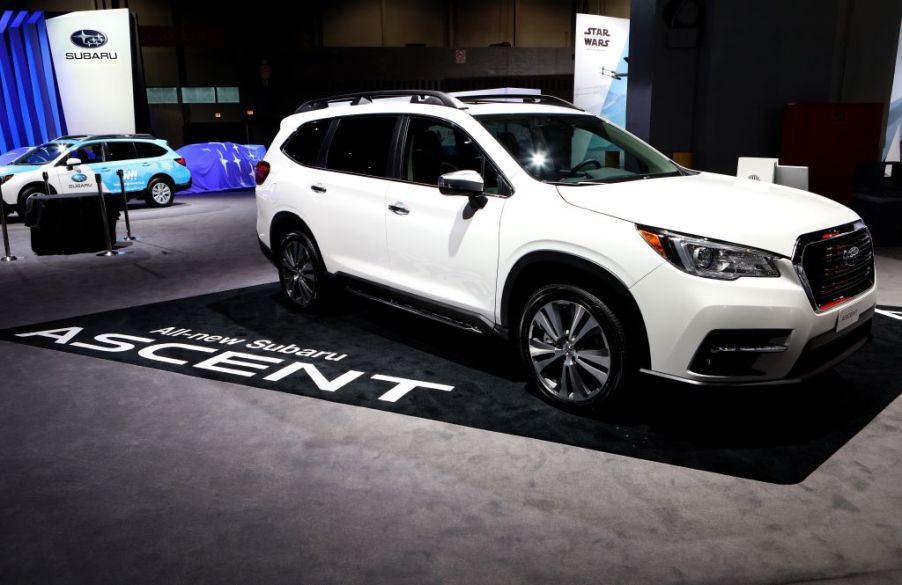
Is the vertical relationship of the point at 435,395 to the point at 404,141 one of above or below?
below

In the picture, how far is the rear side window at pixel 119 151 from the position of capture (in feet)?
45.3

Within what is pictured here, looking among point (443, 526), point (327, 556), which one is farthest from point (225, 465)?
point (443, 526)

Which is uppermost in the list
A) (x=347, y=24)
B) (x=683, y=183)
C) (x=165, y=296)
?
(x=347, y=24)

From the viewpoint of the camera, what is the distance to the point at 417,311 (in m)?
4.63

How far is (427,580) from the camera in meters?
2.45

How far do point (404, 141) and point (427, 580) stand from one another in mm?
2992

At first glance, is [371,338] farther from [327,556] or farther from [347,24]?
[347,24]

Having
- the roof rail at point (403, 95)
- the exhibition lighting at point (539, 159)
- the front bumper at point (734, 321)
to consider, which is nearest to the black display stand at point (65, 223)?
the roof rail at point (403, 95)

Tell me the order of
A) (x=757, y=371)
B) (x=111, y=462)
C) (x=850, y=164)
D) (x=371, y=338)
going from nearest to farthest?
(x=757, y=371), (x=111, y=462), (x=371, y=338), (x=850, y=164)

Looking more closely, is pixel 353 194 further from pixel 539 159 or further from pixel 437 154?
pixel 539 159

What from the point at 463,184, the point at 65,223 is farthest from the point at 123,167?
the point at 463,184

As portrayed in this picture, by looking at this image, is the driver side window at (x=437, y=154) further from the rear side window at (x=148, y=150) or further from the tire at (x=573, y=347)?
the rear side window at (x=148, y=150)

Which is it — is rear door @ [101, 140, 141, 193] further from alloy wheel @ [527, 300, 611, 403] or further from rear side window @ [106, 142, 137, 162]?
alloy wheel @ [527, 300, 611, 403]

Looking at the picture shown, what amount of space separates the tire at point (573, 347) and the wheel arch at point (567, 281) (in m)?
0.06
